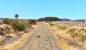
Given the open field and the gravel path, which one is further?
the open field

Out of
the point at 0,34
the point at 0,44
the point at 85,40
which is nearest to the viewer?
the point at 0,44

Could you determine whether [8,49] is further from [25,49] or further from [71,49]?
[71,49]

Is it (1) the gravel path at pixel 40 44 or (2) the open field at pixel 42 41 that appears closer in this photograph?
(1) the gravel path at pixel 40 44

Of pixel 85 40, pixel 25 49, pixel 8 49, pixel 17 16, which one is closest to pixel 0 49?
pixel 8 49

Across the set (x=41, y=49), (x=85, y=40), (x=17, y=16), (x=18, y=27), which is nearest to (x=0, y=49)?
(x=41, y=49)

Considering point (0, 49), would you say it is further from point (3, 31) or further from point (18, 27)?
point (18, 27)

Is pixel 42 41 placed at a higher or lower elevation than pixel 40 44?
lower

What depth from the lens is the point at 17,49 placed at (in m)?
A: 24.0

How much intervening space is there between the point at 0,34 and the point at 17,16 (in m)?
89.5

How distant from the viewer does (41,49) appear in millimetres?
23812

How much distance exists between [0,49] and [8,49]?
2.35 feet

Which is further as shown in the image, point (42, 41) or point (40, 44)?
point (42, 41)

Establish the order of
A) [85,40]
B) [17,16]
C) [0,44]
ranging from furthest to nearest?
[17,16], [85,40], [0,44]

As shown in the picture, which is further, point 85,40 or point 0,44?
point 85,40
